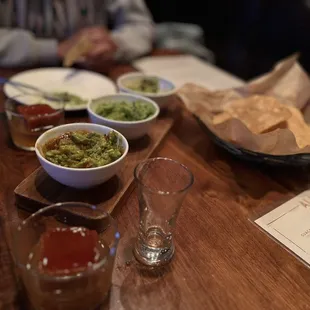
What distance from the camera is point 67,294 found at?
0.69 meters

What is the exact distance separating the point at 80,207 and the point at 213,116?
69 cm

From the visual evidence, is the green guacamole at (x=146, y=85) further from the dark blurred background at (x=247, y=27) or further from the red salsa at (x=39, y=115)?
the dark blurred background at (x=247, y=27)

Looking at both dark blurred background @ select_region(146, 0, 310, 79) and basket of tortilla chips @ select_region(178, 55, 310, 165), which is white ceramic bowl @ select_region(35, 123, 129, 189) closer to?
basket of tortilla chips @ select_region(178, 55, 310, 165)

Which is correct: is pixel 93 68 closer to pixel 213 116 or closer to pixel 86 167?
pixel 213 116

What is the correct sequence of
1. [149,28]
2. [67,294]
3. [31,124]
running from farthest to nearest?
[149,28], [31,124], [67,294]

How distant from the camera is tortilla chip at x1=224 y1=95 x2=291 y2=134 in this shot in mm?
1245

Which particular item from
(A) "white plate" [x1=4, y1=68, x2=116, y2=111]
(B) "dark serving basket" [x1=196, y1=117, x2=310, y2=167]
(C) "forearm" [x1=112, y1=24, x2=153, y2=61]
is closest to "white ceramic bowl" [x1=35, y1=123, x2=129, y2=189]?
(B) "dark serving basket" [x1=196, y1=117, x2=310, y2=167]

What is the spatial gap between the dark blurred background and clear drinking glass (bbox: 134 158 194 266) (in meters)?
2.47

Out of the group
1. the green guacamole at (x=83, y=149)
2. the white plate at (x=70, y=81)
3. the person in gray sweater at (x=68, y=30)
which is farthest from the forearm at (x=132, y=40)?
the green guacamole at (x=83, y=149)

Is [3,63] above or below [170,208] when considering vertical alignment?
below

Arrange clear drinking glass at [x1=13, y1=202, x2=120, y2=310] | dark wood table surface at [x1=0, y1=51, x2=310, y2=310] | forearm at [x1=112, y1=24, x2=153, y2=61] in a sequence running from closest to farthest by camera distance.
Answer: clear drinking glass at [x1=13, y1=202, x2=120, y2=310]
dark wood table surface at [x1=0, y1=51, x2=310, y2=310]
forearm at [x1=112, y1=24, x2=153, y2=61]

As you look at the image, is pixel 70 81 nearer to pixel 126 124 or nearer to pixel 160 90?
pixel 160 90

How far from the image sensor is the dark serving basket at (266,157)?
115 cm

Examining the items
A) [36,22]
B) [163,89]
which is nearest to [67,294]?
[163,89]
